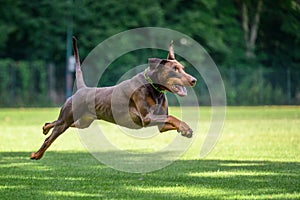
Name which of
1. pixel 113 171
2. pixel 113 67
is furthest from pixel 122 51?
pixel 113 171

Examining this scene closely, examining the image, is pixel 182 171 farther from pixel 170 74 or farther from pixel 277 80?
pixel 277 80

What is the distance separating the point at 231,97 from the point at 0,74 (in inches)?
558

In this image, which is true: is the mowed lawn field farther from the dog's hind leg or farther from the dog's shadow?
the dog's hind leg

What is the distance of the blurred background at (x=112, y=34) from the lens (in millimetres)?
45500

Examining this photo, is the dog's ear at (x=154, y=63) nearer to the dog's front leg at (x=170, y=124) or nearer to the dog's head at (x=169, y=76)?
the dog's head at (x=169, y=76)

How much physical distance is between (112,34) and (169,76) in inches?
1470

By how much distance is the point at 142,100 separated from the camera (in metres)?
10.6

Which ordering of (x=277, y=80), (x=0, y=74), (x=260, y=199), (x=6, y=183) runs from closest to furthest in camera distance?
1. (x=260, y=199)
2. (x=6, y=183)
3. (x=0, y=74)
4. (x=277, y=80)

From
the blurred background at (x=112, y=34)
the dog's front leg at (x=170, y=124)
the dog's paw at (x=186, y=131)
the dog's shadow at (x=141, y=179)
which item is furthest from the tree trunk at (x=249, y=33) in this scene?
the dog's paw at (x=186, y=131)

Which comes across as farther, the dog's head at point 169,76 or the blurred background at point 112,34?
the blurred background at point 112,34

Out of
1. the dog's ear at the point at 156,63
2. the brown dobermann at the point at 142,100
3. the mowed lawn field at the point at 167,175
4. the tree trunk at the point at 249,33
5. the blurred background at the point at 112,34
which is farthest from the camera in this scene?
the tree trunk at the point at 249,33

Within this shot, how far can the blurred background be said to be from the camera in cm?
4550

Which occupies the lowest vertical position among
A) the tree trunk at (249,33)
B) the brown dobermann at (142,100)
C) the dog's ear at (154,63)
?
the tree trunk at (249,33)

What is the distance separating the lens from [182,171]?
11.4m
